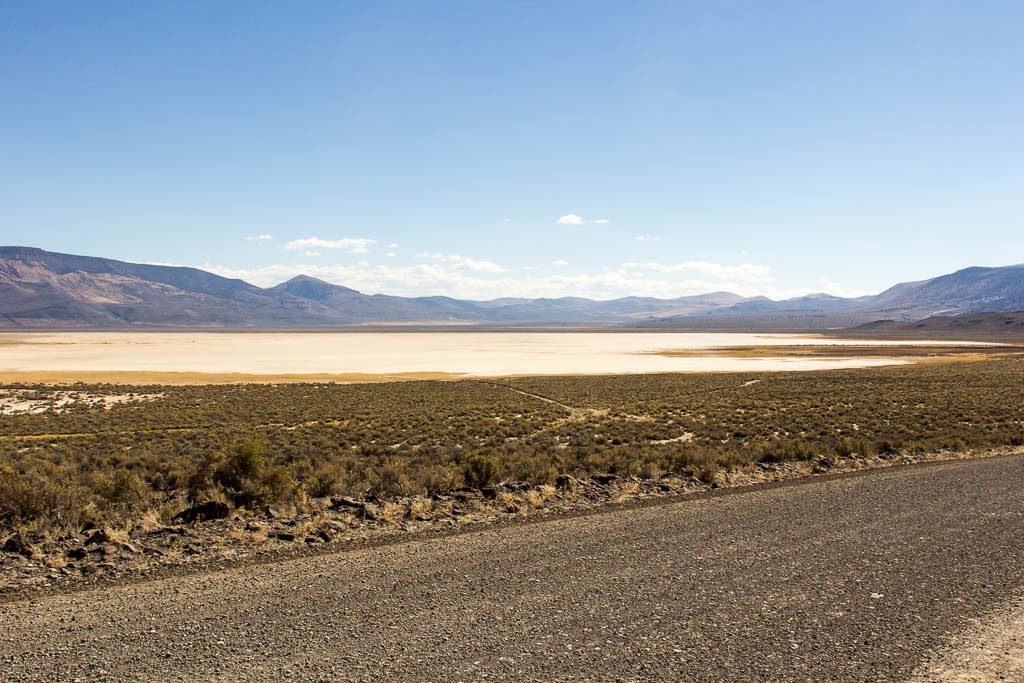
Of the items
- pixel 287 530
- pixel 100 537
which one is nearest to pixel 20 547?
pixel 100 537

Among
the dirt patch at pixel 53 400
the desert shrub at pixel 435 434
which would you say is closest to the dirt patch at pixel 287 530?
the desert shrub at pixel 435 434

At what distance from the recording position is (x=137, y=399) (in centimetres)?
3828

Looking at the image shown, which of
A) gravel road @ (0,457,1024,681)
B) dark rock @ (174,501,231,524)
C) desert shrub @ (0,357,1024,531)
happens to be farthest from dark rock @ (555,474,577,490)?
dark rock @ (174,501,231,524)

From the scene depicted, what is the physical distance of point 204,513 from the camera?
9.60 metres

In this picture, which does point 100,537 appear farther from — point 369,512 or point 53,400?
point 53,400

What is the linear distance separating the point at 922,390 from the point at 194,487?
129 ft

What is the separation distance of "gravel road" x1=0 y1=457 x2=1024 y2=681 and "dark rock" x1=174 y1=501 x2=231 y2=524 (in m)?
2.48

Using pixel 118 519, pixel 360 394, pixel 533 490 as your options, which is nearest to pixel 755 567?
pixel 533 490

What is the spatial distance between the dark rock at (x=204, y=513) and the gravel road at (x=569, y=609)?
8.14 feet

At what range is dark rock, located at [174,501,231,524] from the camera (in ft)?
31.2

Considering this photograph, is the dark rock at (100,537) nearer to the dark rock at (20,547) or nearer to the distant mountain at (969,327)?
the dark rock at (20,547)

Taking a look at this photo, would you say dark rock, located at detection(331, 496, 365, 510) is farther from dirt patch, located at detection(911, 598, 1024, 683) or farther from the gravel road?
dirt patch, located at detection(911, 598, 1024, 683)

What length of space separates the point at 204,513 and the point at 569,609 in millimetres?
6228

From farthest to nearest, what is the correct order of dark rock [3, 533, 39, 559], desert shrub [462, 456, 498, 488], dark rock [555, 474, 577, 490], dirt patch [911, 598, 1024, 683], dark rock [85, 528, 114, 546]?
desert shrub [462, 456, 498, 488], dark rock [555, 474, 577, 490], dark rock [85, 528, 114, 546], dark rock [3, 533, 39, 559], dirt patch [911, 598, 1024, 683]
